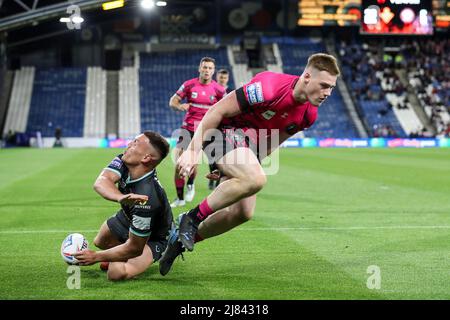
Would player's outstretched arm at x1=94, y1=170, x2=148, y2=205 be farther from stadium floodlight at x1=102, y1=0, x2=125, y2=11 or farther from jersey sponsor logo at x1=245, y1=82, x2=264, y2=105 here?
stadium floodlight at x1=102, y1=0, x2=125, y2=11

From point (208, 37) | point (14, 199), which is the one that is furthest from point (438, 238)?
point (208, 37)

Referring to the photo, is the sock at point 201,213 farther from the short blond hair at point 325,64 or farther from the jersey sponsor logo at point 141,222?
the short blond hair at point 325,64

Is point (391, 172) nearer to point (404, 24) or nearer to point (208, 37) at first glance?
point (404, 24)

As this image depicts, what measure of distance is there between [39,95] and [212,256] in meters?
48.3

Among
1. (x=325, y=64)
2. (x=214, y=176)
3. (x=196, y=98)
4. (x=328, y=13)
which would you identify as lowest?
(x=214, y=176)

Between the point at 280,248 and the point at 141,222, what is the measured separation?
7.52 ft

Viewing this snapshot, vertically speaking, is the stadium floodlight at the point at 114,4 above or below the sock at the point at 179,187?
above

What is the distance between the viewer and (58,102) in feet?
175

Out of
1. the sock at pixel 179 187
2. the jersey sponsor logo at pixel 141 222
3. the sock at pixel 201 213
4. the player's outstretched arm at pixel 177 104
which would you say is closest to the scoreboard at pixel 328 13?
the player's outstretched arm at pixel 177 104

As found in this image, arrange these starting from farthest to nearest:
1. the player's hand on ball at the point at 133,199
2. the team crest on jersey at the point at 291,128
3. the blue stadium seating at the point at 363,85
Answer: the blue stadium seating at the point at 363,85
the team crest on jersey at the point at 291,128
the player's hand on ball at the point at 133,199

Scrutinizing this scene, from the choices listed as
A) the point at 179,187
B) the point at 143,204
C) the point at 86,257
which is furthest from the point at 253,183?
the point at 179,187

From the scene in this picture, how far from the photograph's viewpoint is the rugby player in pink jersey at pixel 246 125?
21.5 feet

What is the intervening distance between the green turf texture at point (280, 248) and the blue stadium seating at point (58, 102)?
116 ft

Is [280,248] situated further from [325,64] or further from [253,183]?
[325,64]
